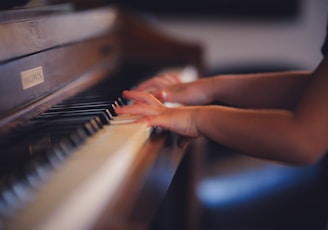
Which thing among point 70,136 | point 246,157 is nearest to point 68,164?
point 70,136

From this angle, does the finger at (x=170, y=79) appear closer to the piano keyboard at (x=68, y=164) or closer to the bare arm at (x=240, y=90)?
the bare arm at (x=240, y=90)

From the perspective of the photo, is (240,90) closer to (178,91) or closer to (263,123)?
(178,91)

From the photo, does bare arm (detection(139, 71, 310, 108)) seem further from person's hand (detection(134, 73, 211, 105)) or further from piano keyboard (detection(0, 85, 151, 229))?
piano keyboard (detection(0, 85, 151, 229))

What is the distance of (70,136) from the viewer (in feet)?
2.33

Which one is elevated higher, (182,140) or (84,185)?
(84,185)

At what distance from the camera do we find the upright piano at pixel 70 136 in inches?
20.0

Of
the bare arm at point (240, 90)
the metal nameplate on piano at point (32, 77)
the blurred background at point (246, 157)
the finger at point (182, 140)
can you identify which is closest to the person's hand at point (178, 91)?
the bare arm at point (240, 90)

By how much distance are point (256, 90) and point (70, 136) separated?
0.53m

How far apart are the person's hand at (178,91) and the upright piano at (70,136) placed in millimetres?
66

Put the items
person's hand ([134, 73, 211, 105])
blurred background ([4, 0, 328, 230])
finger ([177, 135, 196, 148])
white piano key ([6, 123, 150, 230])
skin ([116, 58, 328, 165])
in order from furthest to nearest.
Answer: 1. blurred background ([4, 0, 328, 230])
2. person's hand ([134, 73, 211, 105])
3. finger ([177, 135, 196, 148])
4. skin ([116, 58, 328, 165])
5. white piano key ([6, 123, 150, 230])

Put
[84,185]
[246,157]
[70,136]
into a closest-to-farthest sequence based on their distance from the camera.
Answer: [84,185] < [70,136] < [246,157]

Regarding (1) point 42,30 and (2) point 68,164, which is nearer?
(2) point 68,164

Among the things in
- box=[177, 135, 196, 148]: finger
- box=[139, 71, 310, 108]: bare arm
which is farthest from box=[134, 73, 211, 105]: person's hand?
box=[177, 135, 196, 148]: finger

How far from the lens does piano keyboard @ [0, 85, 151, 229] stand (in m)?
0.47
